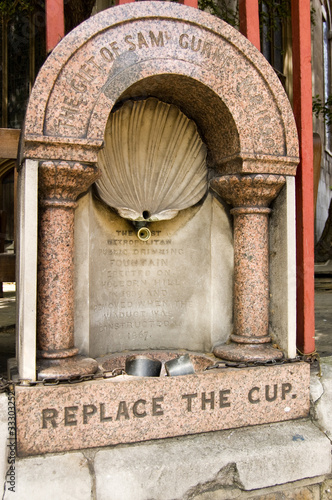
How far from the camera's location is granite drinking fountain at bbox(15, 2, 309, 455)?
7.26 ft

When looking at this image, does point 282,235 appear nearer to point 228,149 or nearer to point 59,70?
point 228,149

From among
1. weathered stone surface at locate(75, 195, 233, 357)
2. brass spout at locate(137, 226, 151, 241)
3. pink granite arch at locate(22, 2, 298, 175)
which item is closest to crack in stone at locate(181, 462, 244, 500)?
weathered stone surface at locate(75, 195, 233, 357)

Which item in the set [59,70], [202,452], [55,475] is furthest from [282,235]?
[55,475]

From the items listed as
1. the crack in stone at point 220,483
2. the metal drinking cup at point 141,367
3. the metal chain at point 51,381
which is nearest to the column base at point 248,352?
the metal drinking cup at point 141,367

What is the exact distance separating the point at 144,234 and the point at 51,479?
5.00 ft

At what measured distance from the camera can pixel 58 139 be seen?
7.26 feet

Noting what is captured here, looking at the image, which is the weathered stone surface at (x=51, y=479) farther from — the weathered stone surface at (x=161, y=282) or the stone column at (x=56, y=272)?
the weathered stone surface at (x=161, y=282)

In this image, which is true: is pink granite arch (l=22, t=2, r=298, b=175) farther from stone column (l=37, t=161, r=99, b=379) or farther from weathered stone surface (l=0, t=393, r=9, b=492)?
weathered stone surface (l=0, t=393, r=9, b=492)

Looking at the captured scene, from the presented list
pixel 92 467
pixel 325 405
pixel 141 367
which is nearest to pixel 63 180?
pixel 141 367

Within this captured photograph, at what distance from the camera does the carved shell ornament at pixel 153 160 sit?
288cm

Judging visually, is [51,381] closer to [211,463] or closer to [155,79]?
[211,463]

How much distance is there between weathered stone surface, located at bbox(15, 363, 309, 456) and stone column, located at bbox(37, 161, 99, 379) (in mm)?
179

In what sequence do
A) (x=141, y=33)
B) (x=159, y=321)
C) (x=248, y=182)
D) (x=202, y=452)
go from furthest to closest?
(x=159, y=321), (x=248, y=182), (x=141, y=33), (x=202, y=452)

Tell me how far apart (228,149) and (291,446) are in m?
1.66
